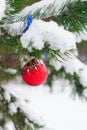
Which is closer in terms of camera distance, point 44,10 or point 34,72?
point 44,10

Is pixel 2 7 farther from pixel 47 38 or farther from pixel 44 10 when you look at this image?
pixel 47 38

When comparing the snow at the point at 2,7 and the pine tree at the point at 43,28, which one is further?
the snow at the point at 2,7

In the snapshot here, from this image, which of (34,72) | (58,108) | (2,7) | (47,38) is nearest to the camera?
(47,38)

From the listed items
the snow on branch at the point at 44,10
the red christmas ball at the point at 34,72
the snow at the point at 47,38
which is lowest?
the snow at the point at 47,38

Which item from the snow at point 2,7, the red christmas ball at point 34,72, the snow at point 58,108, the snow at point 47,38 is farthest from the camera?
the snow at point 58,108

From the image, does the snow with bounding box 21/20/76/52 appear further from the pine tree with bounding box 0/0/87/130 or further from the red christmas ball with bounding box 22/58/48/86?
the red christmas ball with bounding box 22/58/48/86

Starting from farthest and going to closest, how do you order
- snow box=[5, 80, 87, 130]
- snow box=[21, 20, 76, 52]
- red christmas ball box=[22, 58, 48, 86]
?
snow box=[5, 80, 87, 130] < red christmas ball box=[22, 58, 48, 86] < snow box=[21, 20, 76, 52]

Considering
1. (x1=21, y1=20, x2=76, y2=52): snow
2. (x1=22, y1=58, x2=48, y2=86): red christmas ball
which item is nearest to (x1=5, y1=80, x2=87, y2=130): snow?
(x1=22, y1=58, x2=48, y2=86): red christmas ball

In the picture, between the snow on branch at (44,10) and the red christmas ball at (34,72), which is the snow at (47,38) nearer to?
the snow on branch at (44,10)

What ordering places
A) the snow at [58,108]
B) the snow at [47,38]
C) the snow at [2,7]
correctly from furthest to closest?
the snow at [58,108] < the snow at [2,7] < the snow at [47,38]

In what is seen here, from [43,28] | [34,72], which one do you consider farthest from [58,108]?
[43,28]

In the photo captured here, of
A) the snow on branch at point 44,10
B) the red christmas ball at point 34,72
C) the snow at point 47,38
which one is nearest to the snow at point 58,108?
the red christmas ball at point 34,72

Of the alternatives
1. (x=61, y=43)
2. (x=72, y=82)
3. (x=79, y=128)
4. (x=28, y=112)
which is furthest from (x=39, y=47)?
(x=79, y=128)
